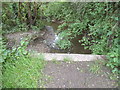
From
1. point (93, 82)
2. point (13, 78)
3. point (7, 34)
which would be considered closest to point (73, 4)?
point (7, 34)

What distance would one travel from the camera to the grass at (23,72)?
6.16 feet

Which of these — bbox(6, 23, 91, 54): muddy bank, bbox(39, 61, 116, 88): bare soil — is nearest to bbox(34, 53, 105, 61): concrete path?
bbox(39, 61, 116, 88): bare soil

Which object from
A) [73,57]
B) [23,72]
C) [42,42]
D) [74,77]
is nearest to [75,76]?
[74,77]

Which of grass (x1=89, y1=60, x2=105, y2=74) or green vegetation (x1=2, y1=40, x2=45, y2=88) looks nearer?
green vegetation (x1=2, y1=40, x2=45, y2=88)

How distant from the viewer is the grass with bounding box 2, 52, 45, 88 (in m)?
1.88

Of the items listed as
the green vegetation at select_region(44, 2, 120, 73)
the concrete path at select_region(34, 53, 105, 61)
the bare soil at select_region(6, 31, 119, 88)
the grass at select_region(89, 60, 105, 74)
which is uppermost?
the green vegetation at select_region(44, 2, 120, 73)

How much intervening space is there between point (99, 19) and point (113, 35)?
74 cm

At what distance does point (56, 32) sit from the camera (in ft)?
11.5

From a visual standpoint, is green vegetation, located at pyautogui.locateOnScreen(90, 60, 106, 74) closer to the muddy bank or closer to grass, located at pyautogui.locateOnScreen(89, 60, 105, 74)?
grass, located at pyautogui.locateOnScreen(89, 60, 105, 74)

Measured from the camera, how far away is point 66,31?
10.5 feet

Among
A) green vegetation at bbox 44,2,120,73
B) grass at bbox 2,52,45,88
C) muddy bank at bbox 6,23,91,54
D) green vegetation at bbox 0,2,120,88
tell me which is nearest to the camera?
grass at bbox 2,52,45,88

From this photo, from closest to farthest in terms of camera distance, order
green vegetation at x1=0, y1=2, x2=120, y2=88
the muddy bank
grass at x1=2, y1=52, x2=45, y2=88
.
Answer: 1. grass at x1=2, y1=52, x2=45, y2=88
2. green vegetation at x1=0, y1=2, x2=120, y2=88
3. the muddy bank

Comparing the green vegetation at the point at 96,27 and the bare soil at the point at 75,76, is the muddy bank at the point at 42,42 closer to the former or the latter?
the green vegetation at the point at 96,27

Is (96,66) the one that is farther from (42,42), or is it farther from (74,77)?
(42,42)
